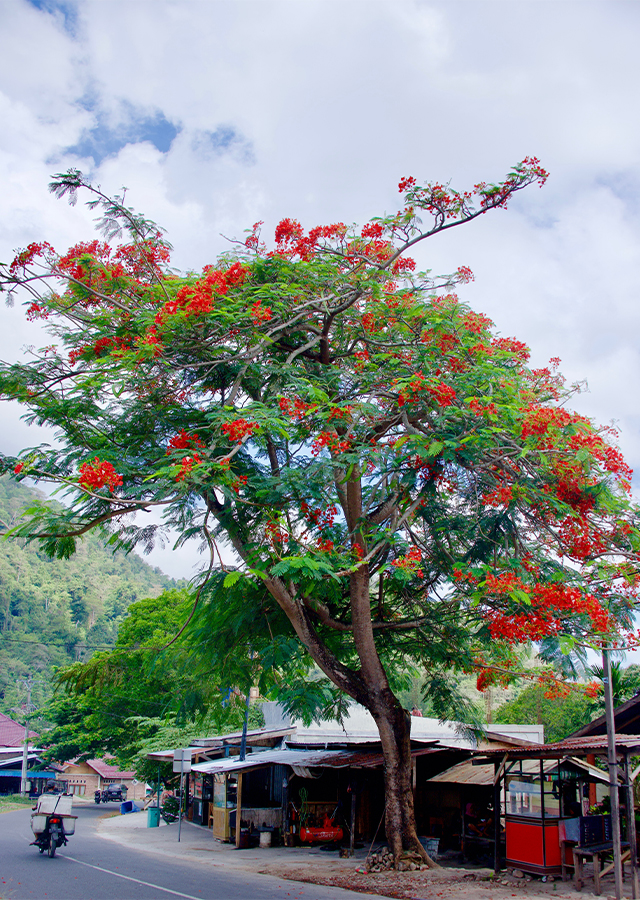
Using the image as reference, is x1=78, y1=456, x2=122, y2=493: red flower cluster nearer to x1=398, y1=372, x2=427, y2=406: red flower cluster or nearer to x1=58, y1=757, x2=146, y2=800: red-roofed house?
x1=398, y1=372, x2=427, y2=406: red flower cluster

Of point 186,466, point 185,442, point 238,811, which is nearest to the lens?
point 186,466

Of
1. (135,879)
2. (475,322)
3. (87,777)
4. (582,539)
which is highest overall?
(475,322)

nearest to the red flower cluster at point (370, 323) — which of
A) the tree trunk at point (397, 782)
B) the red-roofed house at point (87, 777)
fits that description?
the tree trunk at point (397, 782)

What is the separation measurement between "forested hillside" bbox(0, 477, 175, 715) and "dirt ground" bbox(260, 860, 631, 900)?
6770cm

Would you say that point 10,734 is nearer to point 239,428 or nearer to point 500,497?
point 239,428

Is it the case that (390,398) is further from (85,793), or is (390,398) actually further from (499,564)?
(85,793)

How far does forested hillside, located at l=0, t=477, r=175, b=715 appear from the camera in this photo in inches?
3152

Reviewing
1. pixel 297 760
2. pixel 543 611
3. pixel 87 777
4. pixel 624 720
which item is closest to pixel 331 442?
pixel 543 611

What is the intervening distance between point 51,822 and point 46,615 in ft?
291

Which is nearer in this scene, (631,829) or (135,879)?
(631,829)

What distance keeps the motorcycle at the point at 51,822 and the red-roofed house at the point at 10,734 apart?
3727 centimetres

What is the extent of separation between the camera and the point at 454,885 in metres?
9.98

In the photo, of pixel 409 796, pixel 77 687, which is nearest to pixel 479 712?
pixel 409 796

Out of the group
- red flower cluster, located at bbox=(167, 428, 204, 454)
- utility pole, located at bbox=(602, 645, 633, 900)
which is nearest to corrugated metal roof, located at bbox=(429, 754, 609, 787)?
utility pole, located at bbox=(602, 645, 633, 900)
